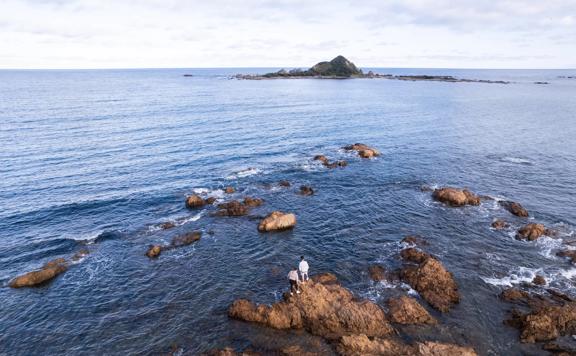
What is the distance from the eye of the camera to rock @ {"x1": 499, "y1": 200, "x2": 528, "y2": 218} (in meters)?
46.6

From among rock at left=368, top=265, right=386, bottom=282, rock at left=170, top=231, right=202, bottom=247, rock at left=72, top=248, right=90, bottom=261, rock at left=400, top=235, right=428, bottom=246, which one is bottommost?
rock at left=72, top=248, right=90, bottom=261

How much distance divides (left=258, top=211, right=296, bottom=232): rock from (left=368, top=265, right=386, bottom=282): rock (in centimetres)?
1193

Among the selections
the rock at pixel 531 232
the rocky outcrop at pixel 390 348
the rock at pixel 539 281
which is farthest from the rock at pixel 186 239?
the rock at pixel 531 232

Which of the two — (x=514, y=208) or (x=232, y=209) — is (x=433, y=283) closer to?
(x=514, y=208)

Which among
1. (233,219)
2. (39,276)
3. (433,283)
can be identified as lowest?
(39,276)

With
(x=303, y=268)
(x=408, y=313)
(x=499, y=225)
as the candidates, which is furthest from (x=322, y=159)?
(x=408, y=313)

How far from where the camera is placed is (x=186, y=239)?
41.5 metres

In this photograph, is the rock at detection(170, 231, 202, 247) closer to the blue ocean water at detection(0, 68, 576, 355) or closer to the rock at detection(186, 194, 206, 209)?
the blue ocean water at detection(0, 68, 576, 355)

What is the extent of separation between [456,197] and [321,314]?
1191 inches

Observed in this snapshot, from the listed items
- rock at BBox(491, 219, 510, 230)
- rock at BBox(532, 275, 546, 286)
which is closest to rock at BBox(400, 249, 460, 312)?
rock at BBox(532, 275, 546, 286)

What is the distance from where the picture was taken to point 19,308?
31.4 meters

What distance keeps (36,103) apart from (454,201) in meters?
142

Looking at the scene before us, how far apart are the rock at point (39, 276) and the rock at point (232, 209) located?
715 inches

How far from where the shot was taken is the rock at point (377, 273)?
34.2m
